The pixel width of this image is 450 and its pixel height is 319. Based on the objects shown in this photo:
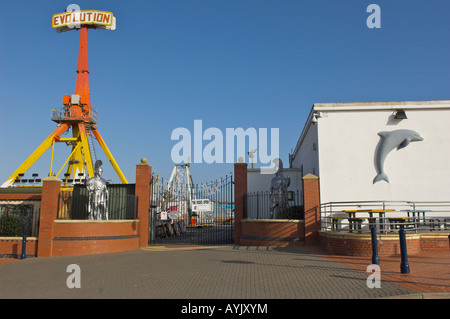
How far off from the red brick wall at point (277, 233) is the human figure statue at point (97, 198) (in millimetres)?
6171

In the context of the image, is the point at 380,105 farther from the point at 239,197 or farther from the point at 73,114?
the point at 73,114

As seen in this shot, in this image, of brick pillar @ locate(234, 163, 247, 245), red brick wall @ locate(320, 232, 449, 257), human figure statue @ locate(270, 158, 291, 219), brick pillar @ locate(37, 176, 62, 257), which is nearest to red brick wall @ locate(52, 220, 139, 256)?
brick pillar @ locate(37, 176, 62, 257)

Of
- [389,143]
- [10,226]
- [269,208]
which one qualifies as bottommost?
[10,226]

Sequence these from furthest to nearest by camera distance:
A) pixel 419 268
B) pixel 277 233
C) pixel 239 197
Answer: pixel 239 197 < pixel 277 233 < pixel 419 268

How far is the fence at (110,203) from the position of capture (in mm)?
15914

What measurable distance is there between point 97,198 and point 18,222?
3.62 metres

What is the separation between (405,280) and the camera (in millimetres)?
7617

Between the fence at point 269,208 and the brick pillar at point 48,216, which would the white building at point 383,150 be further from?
the brick pillar at point 48,216

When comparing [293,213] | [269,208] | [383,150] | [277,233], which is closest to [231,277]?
[277,233]

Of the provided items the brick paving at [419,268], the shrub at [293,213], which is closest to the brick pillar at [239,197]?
the shrub at [293,213]

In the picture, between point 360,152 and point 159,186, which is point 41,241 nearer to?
point 159,186

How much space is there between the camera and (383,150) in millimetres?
15531

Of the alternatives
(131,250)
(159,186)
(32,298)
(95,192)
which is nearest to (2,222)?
(95,192)

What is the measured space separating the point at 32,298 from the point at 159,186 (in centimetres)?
1079
